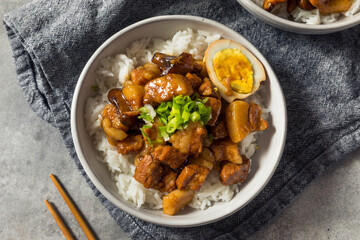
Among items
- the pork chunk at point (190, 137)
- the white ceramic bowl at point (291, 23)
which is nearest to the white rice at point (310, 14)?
the white ceramic bowl at point (291, 23)

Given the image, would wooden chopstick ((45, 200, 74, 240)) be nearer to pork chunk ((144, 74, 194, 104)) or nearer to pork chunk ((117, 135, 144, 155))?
pork chunk ((117, 135, 144, 155))

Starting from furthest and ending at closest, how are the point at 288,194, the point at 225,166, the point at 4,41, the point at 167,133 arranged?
the point at 4,41 < the point at 288,194 < the point at 225,166 < the point at 167,133

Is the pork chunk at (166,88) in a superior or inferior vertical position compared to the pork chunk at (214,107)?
superior

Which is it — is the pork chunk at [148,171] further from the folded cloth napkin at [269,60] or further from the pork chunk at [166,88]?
the folded cloth napkin at [269,60]

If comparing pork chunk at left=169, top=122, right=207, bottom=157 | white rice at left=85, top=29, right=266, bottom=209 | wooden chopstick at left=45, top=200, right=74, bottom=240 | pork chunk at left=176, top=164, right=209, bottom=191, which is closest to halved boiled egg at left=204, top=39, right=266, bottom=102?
white rice at left=85, top=29, right=266, bottom=209

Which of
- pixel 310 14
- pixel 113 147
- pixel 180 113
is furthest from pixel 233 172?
pixel 310 14

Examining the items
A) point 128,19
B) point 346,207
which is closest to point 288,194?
point 346,207

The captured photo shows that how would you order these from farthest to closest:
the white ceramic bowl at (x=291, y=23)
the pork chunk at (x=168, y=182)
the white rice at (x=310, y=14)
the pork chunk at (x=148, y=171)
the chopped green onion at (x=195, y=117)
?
the white rice at (x=310, y=14)
the white ceramic bowl at (x=291, y=23)
the pork chunk at (x=168, y=182)
the pork chunk at (x=148, y=171)
the chopped green onion at (x=195, y=117)

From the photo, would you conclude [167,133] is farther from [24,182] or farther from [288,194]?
[24,182]
